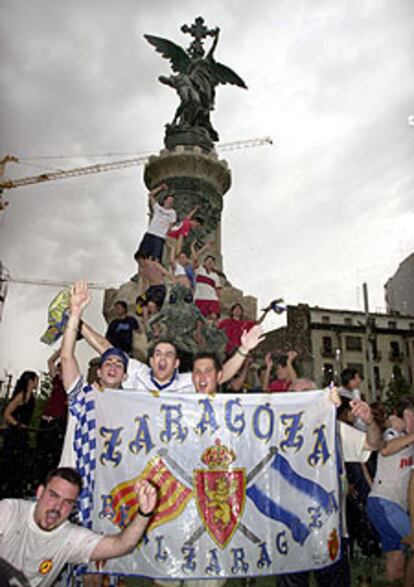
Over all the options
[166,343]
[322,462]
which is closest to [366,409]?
[322,462]

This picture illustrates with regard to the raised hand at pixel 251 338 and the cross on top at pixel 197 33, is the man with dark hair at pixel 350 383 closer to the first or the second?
the raised hand at pixel 251 338

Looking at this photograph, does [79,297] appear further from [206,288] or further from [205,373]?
[206,288]

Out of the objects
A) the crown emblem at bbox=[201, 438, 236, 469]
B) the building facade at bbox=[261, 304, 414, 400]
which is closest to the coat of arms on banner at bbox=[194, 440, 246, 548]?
the crown emblem at bbox=[201, 438, 236, 469]

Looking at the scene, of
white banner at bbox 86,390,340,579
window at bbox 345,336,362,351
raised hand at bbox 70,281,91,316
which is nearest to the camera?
white banner at bbox 86,390,340,579

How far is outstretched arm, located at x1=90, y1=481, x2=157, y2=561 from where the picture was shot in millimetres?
2924

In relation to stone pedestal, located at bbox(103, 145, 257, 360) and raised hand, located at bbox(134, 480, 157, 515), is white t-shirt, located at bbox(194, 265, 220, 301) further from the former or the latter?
raised hand, located at bbox(134, 480, 157, 515)

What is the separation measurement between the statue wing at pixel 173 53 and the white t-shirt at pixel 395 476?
16110 millimetres

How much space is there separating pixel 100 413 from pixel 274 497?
1.58 meters

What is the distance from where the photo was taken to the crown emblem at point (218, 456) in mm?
3984

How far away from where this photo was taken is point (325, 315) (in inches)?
2395

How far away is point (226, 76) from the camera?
58.3 feet

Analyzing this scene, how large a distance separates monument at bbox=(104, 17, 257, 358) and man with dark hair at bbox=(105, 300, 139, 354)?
433 cm

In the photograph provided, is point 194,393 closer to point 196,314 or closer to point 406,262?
point 196,314

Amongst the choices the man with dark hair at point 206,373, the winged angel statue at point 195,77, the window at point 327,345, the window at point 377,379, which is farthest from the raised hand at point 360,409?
the window at point 377,379
